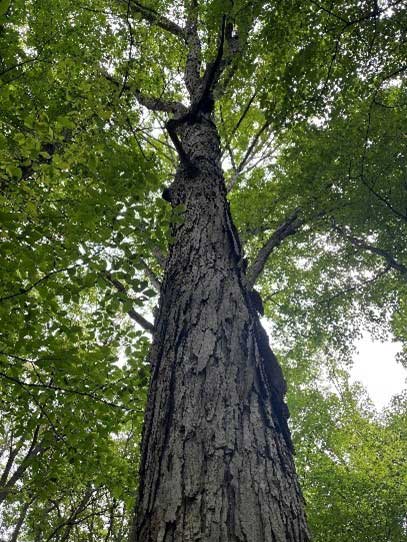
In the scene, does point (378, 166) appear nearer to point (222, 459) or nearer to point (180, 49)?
point (180, 49)

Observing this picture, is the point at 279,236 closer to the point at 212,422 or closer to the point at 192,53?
the point at 192,53

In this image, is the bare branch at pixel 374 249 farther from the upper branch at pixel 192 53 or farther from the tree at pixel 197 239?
the upper branch at pixel 192 53

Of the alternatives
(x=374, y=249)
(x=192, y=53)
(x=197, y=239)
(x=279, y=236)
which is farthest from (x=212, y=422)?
(x=374, y=249)

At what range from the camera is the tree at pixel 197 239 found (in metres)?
1.66

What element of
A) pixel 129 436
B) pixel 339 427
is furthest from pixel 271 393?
pixel 339 427

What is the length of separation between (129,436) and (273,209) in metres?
8.86

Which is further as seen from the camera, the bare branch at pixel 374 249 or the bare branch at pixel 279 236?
the bare branch at pixel 374 249

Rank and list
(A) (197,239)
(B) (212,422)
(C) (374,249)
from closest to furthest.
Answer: (B) (212,422), (A) (197,239), (C) (374,249)

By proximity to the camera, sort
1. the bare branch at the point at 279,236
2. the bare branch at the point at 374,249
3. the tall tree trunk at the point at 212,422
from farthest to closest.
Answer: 1. the bare branch at the point at 374,249
2. the bare branch at the point at 279,236
3. the tall tree trunk at the point at 212,422

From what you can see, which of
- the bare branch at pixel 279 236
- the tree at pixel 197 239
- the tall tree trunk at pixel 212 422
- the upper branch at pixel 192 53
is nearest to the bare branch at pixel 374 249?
the tree at pixel 197 239

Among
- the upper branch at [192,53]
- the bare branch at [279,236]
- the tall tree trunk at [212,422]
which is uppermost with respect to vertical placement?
the upper branch at [192,53]

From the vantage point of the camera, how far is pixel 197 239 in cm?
291

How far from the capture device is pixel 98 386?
12.2 feet

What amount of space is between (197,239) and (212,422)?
5.03 feet
